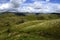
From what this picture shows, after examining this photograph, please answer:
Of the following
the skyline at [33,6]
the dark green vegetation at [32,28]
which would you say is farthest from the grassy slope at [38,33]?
the skyline at [33,6]

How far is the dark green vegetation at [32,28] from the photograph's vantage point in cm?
1057

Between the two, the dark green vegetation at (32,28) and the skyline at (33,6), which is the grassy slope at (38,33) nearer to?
the dark green vegetation at (32,28)

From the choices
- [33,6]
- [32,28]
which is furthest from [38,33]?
[33,6]

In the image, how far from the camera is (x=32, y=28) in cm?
1130

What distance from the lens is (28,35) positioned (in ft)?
34.9

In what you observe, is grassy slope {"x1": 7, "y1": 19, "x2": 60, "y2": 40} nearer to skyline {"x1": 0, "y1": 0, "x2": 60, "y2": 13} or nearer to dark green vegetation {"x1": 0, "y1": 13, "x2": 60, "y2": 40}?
dark green vegetation {"x1": 0, "y1": 13, "x2": 60, "y2": 40}

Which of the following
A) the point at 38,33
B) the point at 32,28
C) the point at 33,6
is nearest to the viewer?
the point at 38,33

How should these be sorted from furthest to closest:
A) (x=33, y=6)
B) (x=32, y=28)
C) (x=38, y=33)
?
(x=33, y=6)
(x=32, y=28)
(x=38, y=33)

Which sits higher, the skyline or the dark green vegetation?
the skyline

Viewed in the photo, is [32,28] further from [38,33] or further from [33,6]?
[33,6]

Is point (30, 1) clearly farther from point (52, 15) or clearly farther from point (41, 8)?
point (52, 15)

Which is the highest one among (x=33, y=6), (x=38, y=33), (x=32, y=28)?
(x=33, y=6)

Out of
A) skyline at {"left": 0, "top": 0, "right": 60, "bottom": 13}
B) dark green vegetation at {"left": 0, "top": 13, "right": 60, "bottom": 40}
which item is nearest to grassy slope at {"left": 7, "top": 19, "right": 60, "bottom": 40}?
dark green vegetation at {"left": 0, "top": 13, "right": 60, "bottom": 40}

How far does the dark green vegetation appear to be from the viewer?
10570 millimetres
